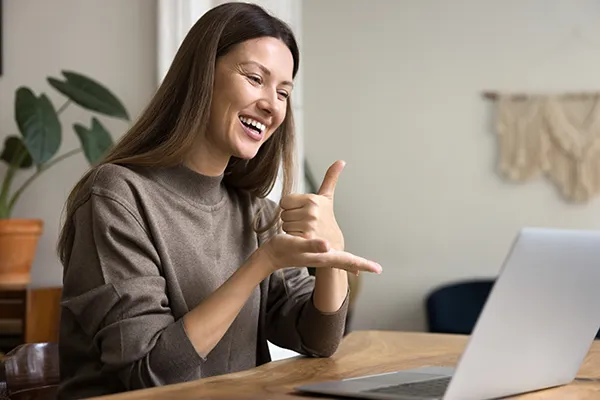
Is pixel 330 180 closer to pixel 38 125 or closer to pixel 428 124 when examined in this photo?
pixel 38 125

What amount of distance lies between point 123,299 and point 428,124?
12.3 ft

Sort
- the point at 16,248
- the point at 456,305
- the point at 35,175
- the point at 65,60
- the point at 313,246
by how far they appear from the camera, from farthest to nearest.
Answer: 1. the point at 456,305
2. the point at 65,60
3. the point at 35,175
4. the point at 16,248
5. the point at 313,246

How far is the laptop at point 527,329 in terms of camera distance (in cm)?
113

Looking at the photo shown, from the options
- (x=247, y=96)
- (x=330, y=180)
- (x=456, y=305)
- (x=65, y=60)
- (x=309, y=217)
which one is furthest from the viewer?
(x=456, y=305)

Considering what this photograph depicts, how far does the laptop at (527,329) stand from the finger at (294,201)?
300 millimetres

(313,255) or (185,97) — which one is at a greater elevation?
(185,97)

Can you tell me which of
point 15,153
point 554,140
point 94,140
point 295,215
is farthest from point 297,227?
point 554,140

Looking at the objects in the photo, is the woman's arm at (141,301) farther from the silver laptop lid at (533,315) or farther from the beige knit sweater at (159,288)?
the silver laptop lid at (533,315)

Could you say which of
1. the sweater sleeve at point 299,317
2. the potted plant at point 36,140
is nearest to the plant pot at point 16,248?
the potted plant at point 36,140

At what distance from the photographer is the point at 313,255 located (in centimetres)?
145

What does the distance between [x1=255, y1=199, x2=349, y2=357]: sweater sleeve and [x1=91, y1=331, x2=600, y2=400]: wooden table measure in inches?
1.5

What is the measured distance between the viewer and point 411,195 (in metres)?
5.08

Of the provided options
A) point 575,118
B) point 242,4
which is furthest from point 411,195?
point 242,4

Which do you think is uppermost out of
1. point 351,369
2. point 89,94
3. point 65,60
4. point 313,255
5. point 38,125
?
point 65,60
